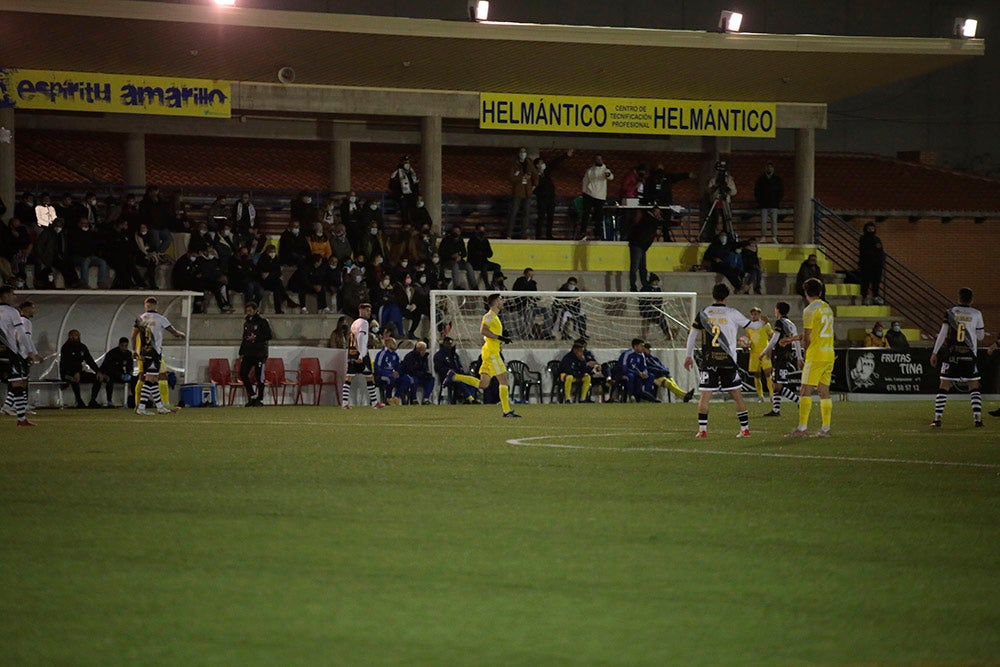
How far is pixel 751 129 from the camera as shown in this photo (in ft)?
118

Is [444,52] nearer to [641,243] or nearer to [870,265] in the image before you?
[641,243]

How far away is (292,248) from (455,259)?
3.75 meters

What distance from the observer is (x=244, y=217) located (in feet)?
100

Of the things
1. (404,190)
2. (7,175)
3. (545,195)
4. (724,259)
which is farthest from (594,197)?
(7,175)

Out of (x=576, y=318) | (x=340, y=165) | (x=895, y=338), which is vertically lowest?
(x=895, y=338)

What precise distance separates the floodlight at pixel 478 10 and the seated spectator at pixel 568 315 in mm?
6183

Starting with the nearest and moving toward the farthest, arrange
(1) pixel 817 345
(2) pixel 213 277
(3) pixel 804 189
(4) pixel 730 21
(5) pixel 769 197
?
(1) pixel 817 345 → (2) pixel 213 277 → (4) pixel 730 21 → (5) pixel 769 197 → (3) pixel 804 189

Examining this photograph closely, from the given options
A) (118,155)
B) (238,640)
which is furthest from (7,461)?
(118,155)

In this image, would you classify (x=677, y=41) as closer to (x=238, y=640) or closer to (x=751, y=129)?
(x=751, y=129)

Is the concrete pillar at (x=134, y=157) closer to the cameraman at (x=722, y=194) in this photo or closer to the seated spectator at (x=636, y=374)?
the seated spectator at (x=636, y=374)

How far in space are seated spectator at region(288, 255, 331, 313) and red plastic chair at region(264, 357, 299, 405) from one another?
2510mm

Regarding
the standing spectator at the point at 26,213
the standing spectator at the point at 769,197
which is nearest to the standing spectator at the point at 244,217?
→ the standing spectator at the point at 26,213

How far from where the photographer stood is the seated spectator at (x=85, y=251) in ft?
91.6

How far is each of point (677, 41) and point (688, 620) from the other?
25.9m
